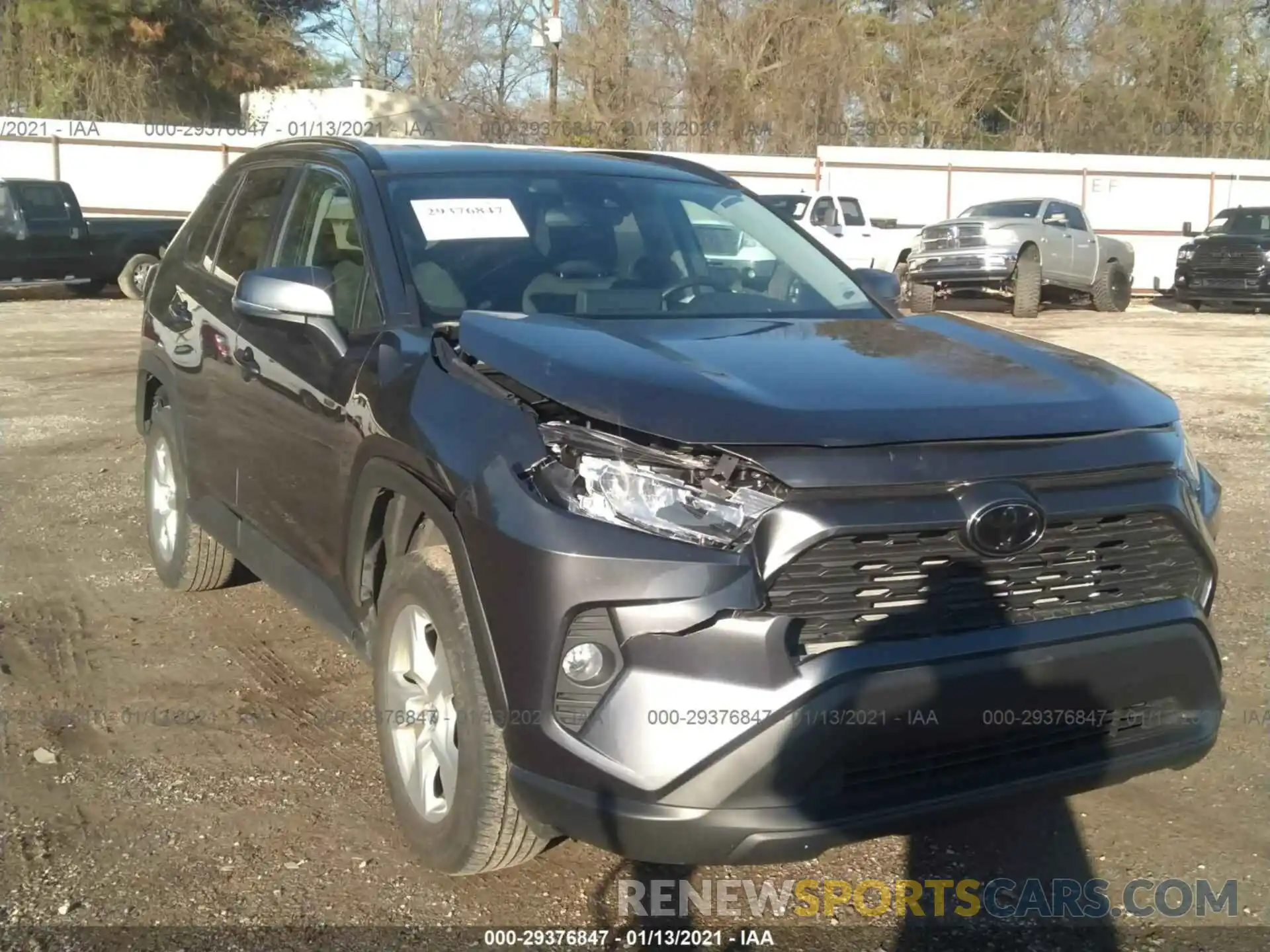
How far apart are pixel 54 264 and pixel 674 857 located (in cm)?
1841

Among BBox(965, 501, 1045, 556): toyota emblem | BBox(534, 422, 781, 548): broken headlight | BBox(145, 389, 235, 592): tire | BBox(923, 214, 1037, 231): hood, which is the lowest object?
BBox(145, 389, 235, 592): tire

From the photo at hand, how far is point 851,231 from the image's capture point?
67.0 feet

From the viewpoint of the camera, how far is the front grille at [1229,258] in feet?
66.2

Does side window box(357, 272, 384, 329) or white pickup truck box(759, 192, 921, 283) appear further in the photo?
white pickup truck box(759, 192, 921, 283)

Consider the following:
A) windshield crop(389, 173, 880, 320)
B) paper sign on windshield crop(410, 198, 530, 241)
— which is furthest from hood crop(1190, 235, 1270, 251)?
paper sign on windshield crop(410, 198, 530, 241)

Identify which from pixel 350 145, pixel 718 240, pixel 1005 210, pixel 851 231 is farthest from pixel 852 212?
pixel 350 145

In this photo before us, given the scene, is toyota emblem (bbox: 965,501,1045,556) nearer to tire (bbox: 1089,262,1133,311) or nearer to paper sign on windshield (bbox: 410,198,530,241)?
paper sign on windshield (bbox: 410,198,530,241)

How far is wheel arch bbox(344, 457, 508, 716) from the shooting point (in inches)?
112

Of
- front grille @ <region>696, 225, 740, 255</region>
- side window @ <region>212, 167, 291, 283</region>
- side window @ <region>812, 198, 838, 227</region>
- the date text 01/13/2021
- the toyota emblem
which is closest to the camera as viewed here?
the toyota emblem

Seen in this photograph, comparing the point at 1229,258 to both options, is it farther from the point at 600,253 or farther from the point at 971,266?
the point at 600,253

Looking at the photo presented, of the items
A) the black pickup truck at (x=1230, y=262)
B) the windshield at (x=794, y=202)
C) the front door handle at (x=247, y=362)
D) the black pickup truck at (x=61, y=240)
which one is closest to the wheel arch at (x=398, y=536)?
the front door handle at (x=247, y=362)

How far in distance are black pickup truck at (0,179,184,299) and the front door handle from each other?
1413 cm

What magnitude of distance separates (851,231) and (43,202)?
11.8 m

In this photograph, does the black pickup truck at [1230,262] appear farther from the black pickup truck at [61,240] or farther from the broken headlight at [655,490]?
the broken headlight at [655,490]
